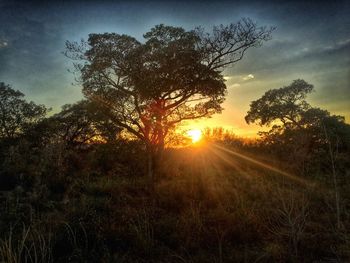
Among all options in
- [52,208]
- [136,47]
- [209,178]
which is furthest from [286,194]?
[136,47]

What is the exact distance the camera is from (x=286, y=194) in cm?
1076

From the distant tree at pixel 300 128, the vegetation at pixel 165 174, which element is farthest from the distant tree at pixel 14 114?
the distant tree at pixel 300 128

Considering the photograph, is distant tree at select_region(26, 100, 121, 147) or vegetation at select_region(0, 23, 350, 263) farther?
distant tree at select_region(26, 100, 121, 147)

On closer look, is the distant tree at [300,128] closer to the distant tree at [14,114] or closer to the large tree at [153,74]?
the large tree at [153,74]

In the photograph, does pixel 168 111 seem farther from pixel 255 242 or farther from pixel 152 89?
pixel 255 242

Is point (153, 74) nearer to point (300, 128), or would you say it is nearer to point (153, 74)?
point (153, 74)

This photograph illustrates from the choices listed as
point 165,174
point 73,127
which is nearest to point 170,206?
point 165,174

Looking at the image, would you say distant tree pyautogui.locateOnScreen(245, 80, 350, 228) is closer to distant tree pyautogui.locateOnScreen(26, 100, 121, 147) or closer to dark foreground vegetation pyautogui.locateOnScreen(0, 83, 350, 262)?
dark foreground vegetation pyautogui.locateOnScreen(0, 83, 350, 262)

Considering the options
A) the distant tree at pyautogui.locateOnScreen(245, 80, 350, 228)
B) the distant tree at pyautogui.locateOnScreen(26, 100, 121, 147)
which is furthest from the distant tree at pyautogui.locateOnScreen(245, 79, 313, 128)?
the distant tree at pyautogui.locateOnScreen(26, 100, 121, 147)

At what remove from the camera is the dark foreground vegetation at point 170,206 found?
257 inches

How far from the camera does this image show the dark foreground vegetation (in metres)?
6.53

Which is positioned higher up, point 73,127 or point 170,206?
point 73,127

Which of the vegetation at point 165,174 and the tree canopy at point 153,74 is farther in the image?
the tree canopy at point 153,74

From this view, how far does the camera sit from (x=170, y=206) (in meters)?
9.59
